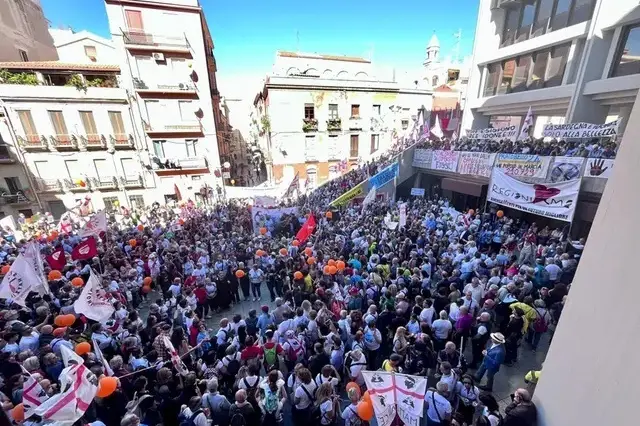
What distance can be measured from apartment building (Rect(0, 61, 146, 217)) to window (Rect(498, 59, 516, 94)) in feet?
85.7

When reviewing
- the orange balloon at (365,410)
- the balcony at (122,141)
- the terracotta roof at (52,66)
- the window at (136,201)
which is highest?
the terracotta roof at (52,66)

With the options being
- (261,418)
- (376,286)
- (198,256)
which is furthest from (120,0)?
(261,418)

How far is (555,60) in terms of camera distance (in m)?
15.4

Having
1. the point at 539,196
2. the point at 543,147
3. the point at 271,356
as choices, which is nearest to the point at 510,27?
the point at 543,147

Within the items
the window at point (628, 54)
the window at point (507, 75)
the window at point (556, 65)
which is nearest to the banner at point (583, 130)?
the window at point (628, 54)

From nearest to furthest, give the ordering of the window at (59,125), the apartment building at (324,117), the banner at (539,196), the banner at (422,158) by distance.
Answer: the banner at (539,196), the banner at (422,158), the window at (59,125), the apartment building at (324,117)

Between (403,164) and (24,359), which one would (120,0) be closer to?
(403,164)

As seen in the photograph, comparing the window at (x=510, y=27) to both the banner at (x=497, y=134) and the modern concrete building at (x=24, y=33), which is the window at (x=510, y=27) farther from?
the modern concrete building at (x=24, y=33)

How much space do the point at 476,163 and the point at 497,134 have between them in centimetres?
164

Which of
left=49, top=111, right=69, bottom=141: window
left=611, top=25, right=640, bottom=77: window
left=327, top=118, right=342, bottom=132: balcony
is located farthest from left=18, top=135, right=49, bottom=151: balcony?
left=611, top=25, right=640, bottom=77: window

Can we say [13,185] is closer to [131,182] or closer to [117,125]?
[131,182]

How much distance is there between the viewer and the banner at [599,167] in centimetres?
930

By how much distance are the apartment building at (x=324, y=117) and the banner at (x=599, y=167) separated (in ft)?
52.7

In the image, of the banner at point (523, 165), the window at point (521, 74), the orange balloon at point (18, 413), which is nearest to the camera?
the orange balloon at point (18, 413)
